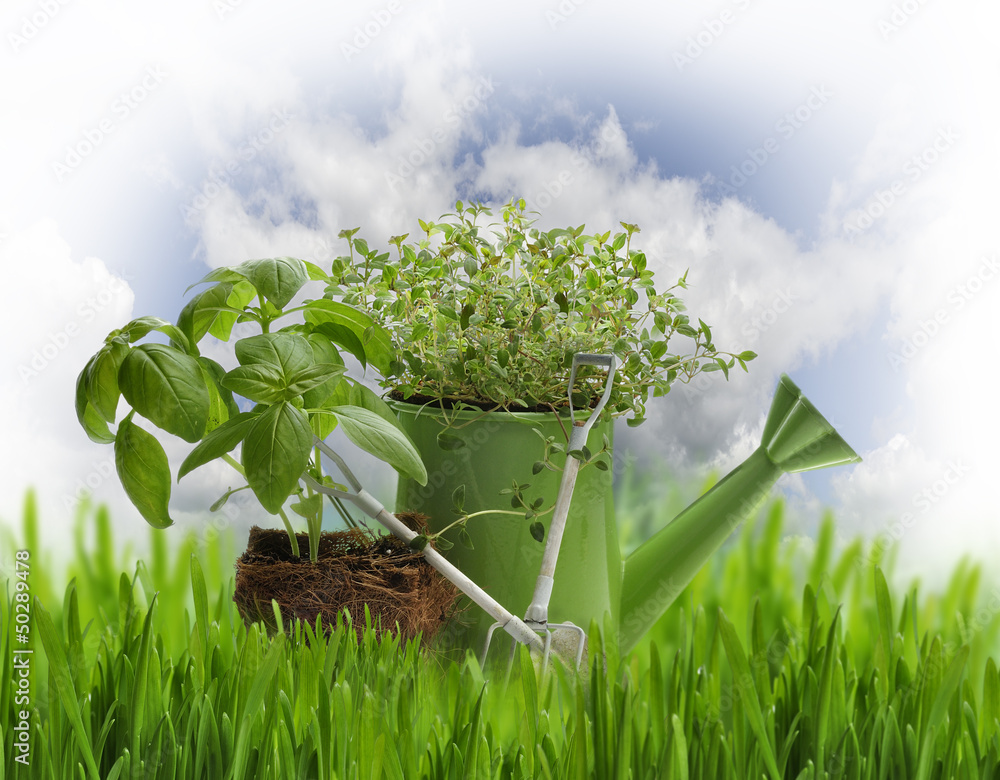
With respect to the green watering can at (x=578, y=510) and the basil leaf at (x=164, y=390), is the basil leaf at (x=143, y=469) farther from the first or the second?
the green watering can at (x=578, y=510)

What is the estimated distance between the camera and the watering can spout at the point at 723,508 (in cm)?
95

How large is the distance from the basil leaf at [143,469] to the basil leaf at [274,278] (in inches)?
6.4

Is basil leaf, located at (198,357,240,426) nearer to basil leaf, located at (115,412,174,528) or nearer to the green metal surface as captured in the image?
basil leaf, located at (115,412,174,528)

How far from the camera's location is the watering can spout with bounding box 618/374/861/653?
37.5 inches

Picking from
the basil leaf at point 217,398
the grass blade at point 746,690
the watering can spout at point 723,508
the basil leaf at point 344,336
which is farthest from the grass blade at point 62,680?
the watering can spout at point 723,508

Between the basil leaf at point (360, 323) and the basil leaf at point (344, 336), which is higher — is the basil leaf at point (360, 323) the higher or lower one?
the higher one

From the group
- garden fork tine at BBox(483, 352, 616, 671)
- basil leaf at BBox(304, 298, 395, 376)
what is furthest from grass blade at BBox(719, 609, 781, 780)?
basil leaf at BBox(304, 298, 395, 376)

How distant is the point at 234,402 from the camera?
33.4 inches

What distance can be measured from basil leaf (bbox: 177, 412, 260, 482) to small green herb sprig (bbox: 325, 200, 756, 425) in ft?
0.68

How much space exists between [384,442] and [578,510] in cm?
33

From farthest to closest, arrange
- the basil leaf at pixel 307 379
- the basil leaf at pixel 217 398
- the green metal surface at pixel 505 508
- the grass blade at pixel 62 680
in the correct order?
the green metal surface at pixel 505 508
the basil leaf at pixel 217 398
the basil leaf at pixel 307 379
the grass blade at pixel 62 680

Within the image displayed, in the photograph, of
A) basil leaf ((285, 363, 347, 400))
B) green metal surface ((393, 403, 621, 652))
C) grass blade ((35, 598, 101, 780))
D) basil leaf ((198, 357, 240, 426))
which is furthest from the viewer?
green metal surface ((393, 403, 621, 652))

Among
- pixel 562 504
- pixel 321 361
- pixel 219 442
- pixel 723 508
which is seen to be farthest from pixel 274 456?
pixel 723 508

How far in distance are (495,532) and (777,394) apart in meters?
0.37
